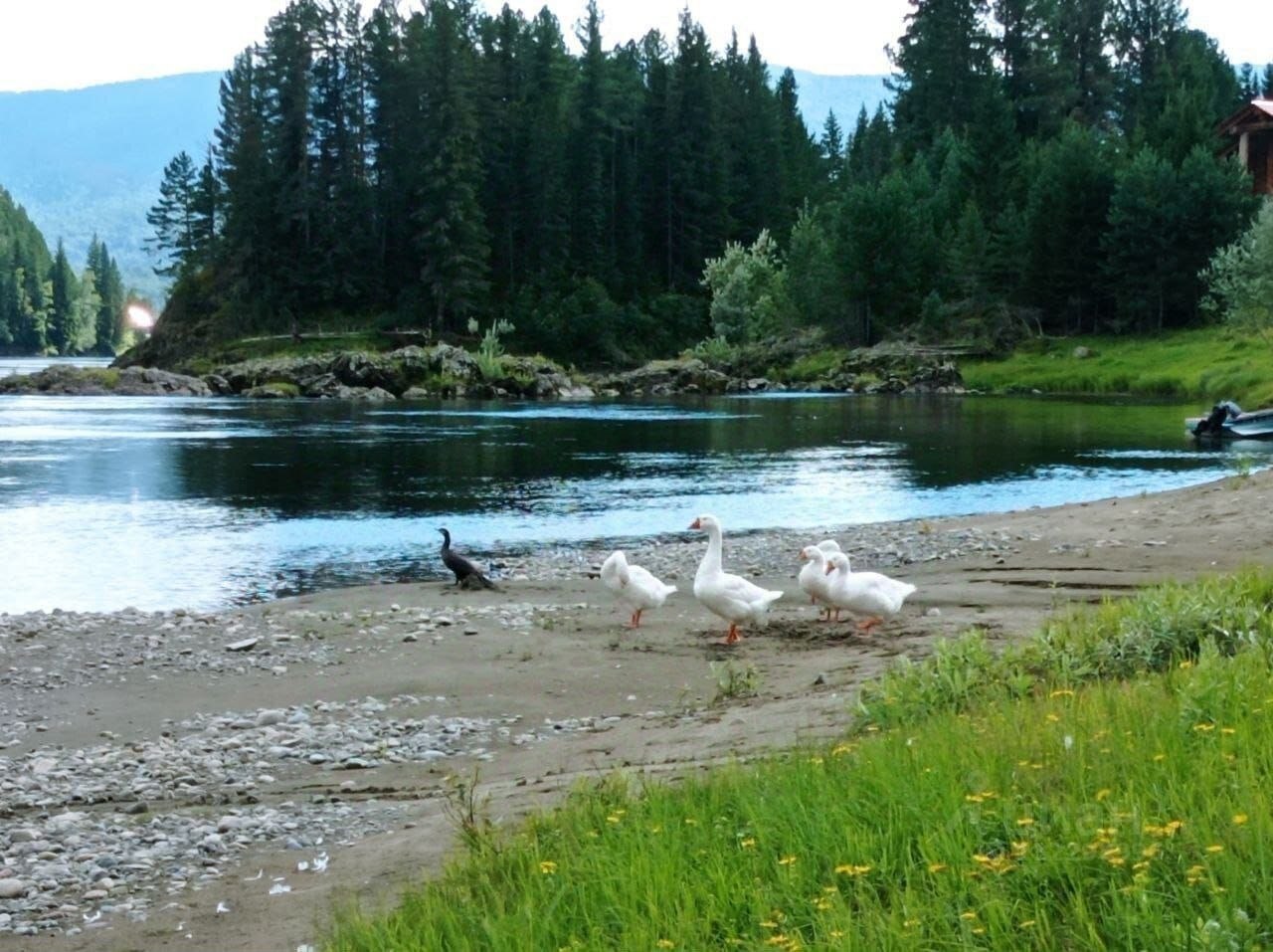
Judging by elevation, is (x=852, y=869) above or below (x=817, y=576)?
above

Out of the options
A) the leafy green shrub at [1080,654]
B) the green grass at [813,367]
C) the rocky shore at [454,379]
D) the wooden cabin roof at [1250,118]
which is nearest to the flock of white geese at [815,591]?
the leafy green shrub at [1080,654]

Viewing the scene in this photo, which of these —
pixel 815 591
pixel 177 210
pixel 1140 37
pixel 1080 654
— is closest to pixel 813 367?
pixel 1140 37

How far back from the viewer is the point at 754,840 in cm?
673

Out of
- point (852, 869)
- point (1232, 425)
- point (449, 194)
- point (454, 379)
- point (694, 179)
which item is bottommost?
point (1232, 425)

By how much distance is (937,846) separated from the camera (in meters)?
6.21

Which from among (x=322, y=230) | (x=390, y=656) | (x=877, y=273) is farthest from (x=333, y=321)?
(x=390, y=656)

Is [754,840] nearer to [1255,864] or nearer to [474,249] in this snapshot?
[1255,864]

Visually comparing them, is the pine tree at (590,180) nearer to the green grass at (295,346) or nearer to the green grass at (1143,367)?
the green grass at (295,346)

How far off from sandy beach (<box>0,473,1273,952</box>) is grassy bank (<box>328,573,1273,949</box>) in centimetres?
132

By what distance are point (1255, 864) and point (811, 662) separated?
9.84 metres

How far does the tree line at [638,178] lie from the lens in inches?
4163

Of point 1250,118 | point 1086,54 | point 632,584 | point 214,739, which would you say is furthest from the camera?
point 1086,54

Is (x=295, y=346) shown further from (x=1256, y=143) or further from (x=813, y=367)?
(x=1256, y=143)

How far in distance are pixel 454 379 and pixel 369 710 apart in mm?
83572
